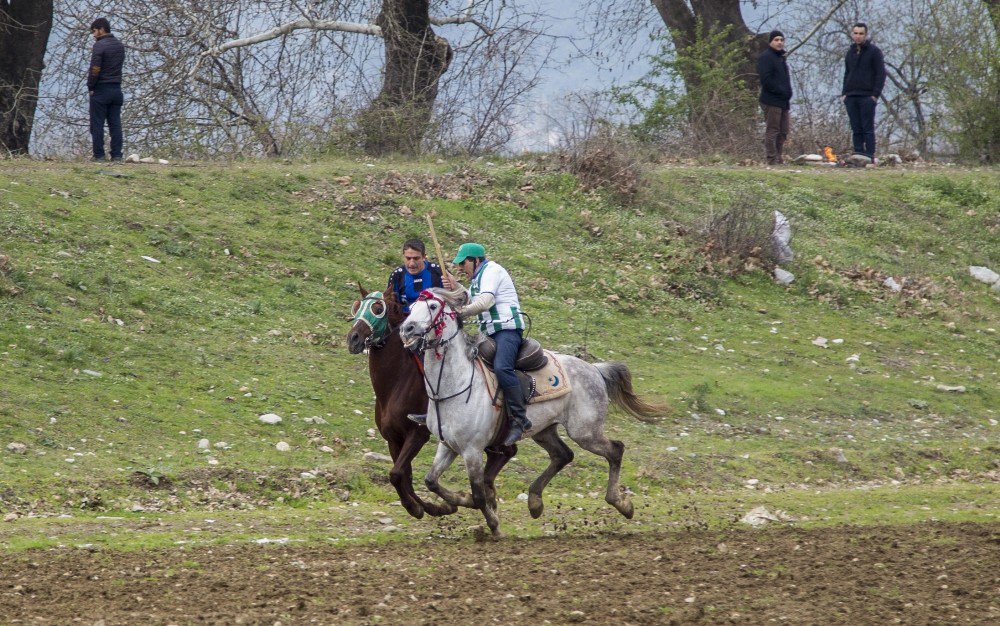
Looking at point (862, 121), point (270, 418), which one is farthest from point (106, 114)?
point (862, 121)

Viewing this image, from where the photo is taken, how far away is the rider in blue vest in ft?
37.2

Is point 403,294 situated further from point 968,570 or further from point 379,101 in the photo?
point 379,101

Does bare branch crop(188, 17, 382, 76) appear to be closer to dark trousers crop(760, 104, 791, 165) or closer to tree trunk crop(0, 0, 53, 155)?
tree trunk crop(0, 0, 53, 155)

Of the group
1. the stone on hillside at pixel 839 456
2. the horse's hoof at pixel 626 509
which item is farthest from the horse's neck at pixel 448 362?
the stone on hillside at pixel 839 456

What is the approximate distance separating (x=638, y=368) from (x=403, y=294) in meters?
6.81

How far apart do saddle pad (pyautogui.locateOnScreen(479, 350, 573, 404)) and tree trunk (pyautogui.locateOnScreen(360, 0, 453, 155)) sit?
14579 millimetres

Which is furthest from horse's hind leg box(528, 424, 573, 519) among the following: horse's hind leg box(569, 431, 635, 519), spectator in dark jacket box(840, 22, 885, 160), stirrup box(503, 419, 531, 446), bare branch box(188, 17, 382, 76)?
spectator in dark jacket box(840, 22, 885, 160)

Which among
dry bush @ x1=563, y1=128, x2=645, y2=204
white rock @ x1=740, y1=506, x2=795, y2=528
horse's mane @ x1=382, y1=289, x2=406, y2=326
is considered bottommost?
white rock @ x1=740, y1=506, x2=795, y2=528

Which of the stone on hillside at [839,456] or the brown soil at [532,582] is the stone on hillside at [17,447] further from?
the stone on hillside at [839,456]

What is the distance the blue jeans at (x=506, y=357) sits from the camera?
1077cm

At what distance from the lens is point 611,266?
2131cm

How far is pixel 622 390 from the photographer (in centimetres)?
1205

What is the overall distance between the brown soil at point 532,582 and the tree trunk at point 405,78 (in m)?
15.8

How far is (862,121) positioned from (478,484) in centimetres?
1927
